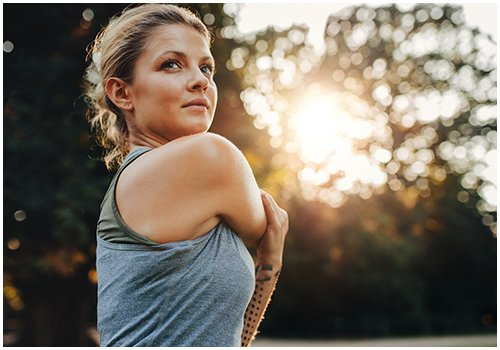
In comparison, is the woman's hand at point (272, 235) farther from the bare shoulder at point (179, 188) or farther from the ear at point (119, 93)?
the ear at point (119, 93)

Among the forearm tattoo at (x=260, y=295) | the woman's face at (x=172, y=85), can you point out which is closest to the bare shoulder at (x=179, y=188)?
the woman's face at (x=172, y=85)

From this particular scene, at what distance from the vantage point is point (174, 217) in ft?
3.84

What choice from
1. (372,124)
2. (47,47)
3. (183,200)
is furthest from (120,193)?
(372,124)

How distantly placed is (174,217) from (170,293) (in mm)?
211

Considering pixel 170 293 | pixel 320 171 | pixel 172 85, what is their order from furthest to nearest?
pixel 320 171
pixel 172 85
pixel 170 293

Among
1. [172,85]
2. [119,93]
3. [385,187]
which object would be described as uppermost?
[172,85]

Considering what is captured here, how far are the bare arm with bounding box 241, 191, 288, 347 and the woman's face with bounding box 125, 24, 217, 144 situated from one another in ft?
1.32

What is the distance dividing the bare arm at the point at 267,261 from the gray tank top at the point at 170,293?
0.32m

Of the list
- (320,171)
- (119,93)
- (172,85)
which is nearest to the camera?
Answer: (172,85)

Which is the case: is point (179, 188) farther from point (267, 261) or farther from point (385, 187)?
point (385, 187)

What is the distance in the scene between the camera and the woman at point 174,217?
3.78 feet

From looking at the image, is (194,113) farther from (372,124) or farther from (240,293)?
(372,124)

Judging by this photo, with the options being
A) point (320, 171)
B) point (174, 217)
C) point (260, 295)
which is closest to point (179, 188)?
point (174, 217)

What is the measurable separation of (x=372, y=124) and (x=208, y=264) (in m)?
20.0
